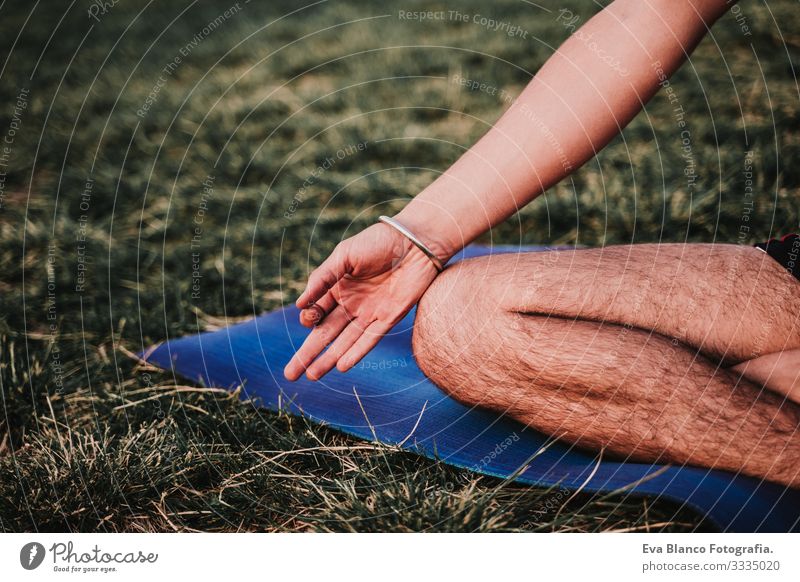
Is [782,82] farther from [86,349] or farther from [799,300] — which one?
[86,349]

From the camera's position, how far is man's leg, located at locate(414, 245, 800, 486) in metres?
1.17

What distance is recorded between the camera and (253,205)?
2.92m

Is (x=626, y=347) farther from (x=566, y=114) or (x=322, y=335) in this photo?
(x=322, y=335)

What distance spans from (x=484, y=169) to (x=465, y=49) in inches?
123

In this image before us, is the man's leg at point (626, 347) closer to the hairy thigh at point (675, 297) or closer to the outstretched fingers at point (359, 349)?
the hairy thigh at point (675, 297)

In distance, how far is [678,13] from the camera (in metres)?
1.25

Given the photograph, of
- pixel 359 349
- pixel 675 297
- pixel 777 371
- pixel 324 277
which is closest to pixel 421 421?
pixel 359 349

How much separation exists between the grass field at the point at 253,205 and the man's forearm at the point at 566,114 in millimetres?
487
